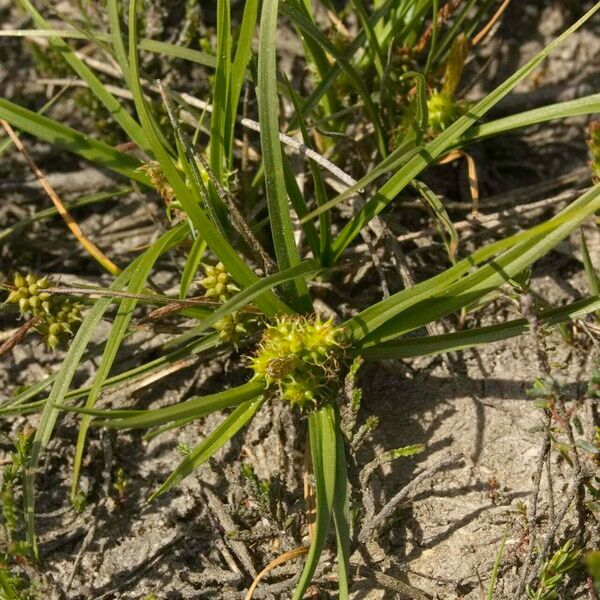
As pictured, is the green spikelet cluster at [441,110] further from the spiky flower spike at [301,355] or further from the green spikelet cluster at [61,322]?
the green spikelet cluster at [61,322]

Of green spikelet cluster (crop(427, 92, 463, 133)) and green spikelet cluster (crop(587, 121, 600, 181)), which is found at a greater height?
green spikelet cluster (crop(427, 92, 463, 133))

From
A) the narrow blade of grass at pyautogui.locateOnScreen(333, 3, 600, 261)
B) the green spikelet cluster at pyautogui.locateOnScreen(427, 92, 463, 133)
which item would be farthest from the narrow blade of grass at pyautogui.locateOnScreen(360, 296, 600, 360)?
the green spikelet cluster at pyautogui.locateOnScreen(427, 92, 463, 133)

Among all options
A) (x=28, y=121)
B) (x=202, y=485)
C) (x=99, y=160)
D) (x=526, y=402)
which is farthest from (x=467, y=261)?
(x=28, y=121)

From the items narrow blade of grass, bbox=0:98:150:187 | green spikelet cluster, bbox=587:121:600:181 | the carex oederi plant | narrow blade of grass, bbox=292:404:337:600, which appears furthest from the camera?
narrow blade of grass, bbox=0:98:150:187

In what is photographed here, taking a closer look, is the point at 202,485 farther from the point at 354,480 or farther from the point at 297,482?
the point at 354,480

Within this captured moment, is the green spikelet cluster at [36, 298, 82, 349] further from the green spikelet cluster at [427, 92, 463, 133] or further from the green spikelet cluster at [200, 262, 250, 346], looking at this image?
the green spikelet cluster at [427, 92, 463, 133]

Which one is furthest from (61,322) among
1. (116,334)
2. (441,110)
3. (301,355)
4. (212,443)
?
(441,110)
